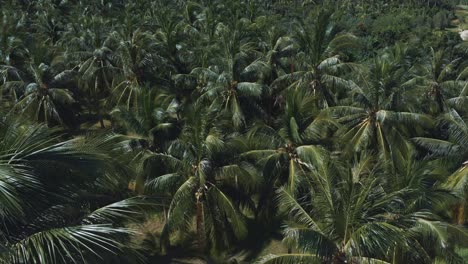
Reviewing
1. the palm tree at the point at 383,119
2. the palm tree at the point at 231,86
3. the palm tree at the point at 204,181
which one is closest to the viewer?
the palm tree at the point at 204,181

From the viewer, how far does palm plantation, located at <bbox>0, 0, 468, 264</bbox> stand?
8.81 metres

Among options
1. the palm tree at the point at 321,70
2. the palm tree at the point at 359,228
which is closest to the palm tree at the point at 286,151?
the palm tree at the point at 359,228

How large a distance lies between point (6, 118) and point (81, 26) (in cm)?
2920

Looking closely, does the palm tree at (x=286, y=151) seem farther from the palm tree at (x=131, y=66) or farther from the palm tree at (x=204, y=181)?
the palm tree at (x=131, y=66)

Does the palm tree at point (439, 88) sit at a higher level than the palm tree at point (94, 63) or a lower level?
lower

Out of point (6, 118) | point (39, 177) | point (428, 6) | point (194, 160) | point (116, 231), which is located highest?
point (6, 118)

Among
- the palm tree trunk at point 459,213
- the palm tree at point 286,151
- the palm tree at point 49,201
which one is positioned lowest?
the palm tree trunk at point 459,213

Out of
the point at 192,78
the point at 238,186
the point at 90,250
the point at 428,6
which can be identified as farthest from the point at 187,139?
the point at 428,6

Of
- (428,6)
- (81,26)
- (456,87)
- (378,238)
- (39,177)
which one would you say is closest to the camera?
(39,177)

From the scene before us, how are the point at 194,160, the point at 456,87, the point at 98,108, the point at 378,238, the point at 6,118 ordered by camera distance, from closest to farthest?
the point at 6,118
the point at 378,238
the point at 194,160
the point at 456,87
the point at 98,108

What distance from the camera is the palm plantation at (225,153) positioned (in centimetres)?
881

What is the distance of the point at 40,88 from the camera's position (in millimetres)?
24531

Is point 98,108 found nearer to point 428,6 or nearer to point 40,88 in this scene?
point 40,88

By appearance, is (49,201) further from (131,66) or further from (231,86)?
(131,66)
